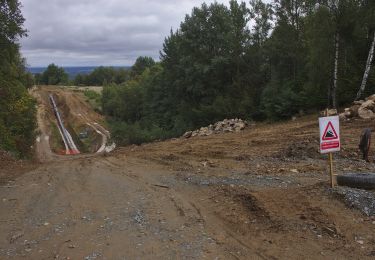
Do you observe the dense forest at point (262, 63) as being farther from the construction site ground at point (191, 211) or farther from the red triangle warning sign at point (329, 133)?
the red triangle warning sign at point (329, 133)

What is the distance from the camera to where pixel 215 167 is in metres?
13.2

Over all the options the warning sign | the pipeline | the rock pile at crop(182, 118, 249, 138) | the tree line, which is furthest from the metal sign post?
the tree line

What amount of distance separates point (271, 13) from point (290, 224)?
3329 cm

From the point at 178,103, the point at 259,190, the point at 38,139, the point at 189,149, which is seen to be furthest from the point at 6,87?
the point at 38,139

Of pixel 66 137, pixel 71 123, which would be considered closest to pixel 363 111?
pixel 66 137

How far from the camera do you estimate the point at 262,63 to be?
139ft

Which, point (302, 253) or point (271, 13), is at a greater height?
point (271, 13)

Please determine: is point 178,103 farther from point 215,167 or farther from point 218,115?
point 215,167

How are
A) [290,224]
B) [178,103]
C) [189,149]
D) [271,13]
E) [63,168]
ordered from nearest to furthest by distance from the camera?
[290,224] → [63,168] → [189,149] → [271,13] → [178,103]

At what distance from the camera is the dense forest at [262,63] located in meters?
27.2

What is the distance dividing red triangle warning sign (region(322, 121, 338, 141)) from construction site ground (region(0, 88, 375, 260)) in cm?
106

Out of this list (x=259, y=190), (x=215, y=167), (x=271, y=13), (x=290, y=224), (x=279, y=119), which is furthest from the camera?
(x=271, y=13)

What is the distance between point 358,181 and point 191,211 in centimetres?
339

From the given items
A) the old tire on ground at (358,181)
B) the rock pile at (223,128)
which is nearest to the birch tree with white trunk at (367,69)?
the rock pile at (223,128)
